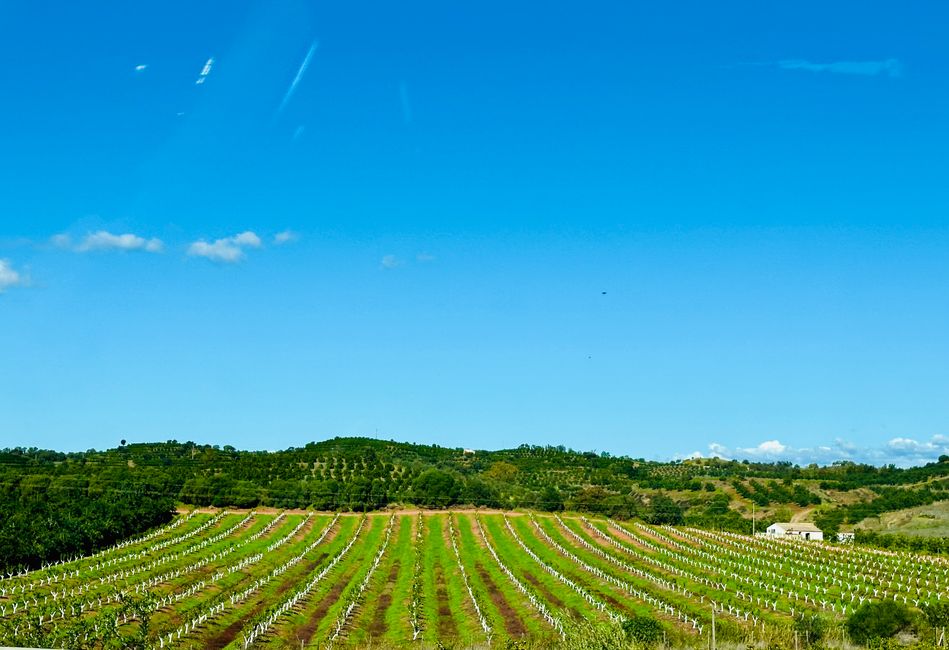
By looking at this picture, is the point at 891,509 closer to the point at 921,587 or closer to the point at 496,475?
the point at 496,475

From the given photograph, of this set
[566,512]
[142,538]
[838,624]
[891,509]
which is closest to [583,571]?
[838,624]

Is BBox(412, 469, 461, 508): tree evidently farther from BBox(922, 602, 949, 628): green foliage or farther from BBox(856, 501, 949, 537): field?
BBox(922, 602, 949, 628): green foliage

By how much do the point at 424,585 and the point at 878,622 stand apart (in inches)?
1228

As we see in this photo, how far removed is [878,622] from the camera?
5084 cm

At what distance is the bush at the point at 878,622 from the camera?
50688 mm

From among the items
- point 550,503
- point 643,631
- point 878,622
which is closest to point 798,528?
point 550,503

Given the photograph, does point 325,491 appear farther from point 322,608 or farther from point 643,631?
point 643,631

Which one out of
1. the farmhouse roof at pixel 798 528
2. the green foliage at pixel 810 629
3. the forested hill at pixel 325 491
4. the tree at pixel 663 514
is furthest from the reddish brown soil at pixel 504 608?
the farmhouse roof at pixel 798 528

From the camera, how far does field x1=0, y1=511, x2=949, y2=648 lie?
2078 inches

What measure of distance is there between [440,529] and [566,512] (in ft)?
85.6

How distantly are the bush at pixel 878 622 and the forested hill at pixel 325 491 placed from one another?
5503cm

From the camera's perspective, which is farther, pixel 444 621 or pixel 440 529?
pixel 440 529

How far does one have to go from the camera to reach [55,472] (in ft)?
419

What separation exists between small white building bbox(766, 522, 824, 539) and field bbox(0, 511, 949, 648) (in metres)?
16.8
